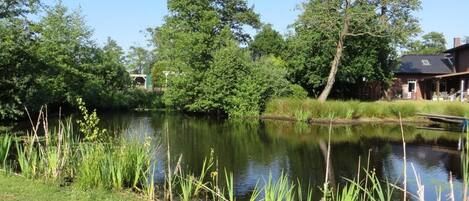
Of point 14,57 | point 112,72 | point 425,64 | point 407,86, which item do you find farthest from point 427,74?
point 14,57

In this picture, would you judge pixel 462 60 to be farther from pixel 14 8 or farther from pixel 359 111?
pixel 14 8

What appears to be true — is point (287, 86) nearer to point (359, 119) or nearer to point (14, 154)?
point (359, 119)

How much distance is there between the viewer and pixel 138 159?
9.73m

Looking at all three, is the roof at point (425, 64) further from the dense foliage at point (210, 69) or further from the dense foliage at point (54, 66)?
the dense foliage at point (54, 66)

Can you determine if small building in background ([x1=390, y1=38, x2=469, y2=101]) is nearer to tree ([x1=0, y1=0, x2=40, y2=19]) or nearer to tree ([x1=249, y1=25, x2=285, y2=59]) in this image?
tree ([x1=249, y1=25, x2=285, y2=59])

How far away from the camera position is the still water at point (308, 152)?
13672 mm

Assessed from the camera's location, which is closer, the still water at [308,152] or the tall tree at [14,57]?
the still water at [308,152]

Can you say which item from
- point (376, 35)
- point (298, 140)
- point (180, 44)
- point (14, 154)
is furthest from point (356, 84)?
point (14, 154)

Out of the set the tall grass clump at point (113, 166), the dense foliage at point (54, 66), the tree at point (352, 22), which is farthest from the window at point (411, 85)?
the tall grass clump at point (113, 166)

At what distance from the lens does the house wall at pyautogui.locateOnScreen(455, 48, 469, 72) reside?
44781 millimetres

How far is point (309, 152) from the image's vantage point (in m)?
18.7

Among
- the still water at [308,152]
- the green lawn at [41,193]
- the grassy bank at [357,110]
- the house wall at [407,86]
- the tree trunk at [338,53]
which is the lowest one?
the still water at [308,152]

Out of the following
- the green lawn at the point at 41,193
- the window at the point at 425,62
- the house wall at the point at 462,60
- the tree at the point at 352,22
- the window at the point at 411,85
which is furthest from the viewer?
the window at the point at 425,62

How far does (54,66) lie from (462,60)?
113 ft
